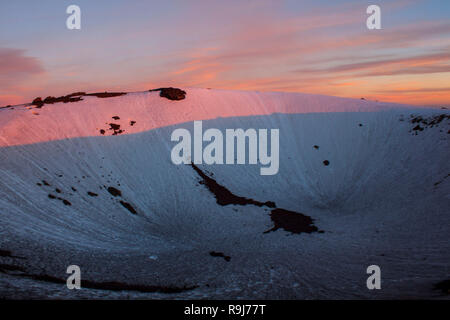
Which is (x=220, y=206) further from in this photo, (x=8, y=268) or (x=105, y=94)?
(x=105, y=94)

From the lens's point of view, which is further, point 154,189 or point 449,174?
point 154,189

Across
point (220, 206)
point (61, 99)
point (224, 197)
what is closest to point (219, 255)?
point (220, 206)

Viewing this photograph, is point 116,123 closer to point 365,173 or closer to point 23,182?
point 23,182

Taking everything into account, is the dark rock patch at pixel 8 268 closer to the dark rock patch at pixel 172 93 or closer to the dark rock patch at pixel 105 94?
the dark rock patch at pixel 105 94

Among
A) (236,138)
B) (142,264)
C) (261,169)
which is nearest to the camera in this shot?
(142,264)

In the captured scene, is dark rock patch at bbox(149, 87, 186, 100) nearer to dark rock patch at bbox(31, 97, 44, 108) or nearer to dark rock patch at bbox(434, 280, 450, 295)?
dark rock patch at bbox(31, 97, 44, 108)

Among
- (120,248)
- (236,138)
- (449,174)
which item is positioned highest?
(236,138)
